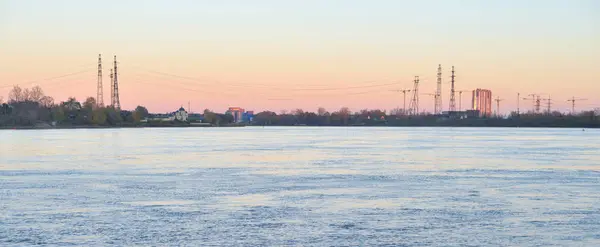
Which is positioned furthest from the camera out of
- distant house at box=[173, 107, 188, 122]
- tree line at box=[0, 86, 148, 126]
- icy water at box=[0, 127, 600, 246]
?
distant house at box=[173, 107, 188, 122]

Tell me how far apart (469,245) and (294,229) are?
280cm

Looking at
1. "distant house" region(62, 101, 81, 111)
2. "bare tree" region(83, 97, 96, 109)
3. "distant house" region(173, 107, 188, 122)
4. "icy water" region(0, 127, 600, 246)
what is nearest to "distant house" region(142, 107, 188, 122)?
"distant house" region(173, 107, 188, 122)

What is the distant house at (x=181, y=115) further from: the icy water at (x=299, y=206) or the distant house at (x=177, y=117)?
the icy water at (x=299, y=206)

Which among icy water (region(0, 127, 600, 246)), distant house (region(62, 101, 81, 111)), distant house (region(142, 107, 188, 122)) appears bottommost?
icy water (region(0, 127, 600, 246))

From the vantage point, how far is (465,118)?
519 feet

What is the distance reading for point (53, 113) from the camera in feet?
406

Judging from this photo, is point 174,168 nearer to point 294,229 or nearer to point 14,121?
point 294,229

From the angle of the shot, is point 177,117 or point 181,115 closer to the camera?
point 177,117

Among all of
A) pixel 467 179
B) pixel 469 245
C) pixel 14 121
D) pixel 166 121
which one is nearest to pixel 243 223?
pixel 469 245

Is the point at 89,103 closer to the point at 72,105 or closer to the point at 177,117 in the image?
the point at 72,105

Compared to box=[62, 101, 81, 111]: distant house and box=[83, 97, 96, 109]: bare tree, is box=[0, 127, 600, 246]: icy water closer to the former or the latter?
box=[83, 97, 96, 109]: bare tree

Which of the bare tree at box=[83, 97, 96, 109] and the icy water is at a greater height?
the bare tree at box=[83, 97, 96, 109]

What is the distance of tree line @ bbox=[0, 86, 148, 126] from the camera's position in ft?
376

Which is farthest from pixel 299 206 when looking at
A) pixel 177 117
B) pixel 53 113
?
pixel 177 117
